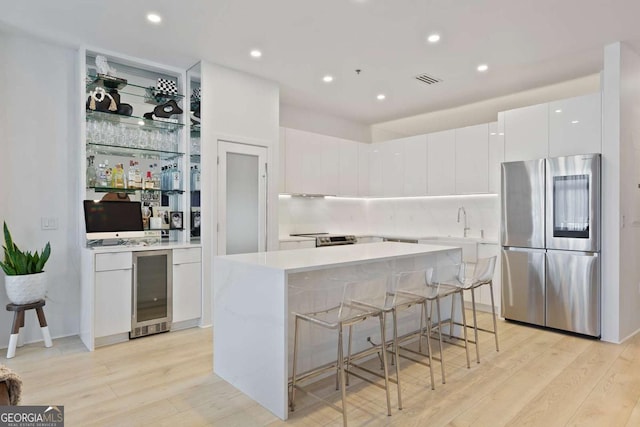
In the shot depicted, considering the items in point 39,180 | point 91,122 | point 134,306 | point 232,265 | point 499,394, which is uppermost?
point 91,122

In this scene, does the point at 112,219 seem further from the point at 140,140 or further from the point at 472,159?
the point at 472,159

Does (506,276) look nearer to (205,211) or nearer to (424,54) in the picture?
(424,54)

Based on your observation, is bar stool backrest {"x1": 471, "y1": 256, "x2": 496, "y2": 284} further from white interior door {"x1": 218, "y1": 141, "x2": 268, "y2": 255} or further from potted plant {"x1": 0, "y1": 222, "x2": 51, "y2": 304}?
potted plant {"x1": 0, "y1": 222, "x2": 51, "y2": 304}

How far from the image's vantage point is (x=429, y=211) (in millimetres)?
6062

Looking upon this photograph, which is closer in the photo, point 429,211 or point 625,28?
point 625,28

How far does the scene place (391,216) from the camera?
6566mm

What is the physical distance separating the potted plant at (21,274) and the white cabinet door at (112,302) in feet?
1.54

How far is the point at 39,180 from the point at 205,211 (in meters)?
1.60

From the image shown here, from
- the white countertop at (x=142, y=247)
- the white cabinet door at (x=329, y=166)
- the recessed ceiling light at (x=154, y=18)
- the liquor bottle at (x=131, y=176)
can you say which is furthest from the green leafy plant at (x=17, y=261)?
the white cabinet door at (x=329, y=166)

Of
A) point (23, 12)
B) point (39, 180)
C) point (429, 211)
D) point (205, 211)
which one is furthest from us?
point (429, 211)

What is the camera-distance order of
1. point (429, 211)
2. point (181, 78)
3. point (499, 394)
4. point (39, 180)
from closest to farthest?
point (499, 394)
point (39, 180)
point (181, 78)
point (429, 211)

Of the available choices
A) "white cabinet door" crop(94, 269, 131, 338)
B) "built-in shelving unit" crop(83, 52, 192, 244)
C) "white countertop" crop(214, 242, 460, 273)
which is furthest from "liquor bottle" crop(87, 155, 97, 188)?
"white countertop" crop(214, 242, 460, 273)

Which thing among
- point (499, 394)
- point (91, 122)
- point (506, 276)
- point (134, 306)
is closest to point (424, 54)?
point (506, 276)

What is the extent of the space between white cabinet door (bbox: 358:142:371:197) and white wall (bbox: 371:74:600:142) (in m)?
0.79
